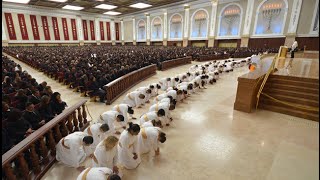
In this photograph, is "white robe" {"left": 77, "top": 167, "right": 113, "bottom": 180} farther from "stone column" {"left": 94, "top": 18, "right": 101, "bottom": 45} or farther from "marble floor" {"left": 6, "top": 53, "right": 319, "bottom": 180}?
"stone column" {"left": 94, "top": 18, "right": 101, "bottom": 45}

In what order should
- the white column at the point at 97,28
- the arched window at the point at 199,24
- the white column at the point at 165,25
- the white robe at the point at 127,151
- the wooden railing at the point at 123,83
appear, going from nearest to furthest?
the white robe at the point at 127,151 → the wooden railing at the point at 123,83 → the arched window at the point at 199,24 → the white column at the point at 165,25 → the white column at the point at 97,28

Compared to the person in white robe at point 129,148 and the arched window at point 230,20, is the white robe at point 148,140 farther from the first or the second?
the arched window at point 230,20

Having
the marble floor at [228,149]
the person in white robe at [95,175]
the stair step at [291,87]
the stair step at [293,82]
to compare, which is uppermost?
the stair step at [293,82]

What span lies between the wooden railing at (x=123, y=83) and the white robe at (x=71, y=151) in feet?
9.43

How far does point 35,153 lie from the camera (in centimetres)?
276

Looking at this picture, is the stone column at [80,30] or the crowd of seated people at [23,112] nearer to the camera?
the crowd of seated people at [23,112]

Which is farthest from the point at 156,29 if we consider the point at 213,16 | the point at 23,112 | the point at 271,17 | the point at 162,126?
the point at 23,112

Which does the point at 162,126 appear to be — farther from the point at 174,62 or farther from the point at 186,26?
the point at 186,26

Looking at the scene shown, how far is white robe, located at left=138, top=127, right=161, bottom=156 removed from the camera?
10.6ft

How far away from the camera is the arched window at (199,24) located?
87.2 ft

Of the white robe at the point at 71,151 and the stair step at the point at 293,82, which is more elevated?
the stair step at the point at 293,82

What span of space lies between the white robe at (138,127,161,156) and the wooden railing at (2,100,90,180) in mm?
1534

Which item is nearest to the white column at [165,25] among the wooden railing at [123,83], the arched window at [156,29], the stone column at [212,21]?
the arched window at [156,29]

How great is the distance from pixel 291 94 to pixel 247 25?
20.1 metres
